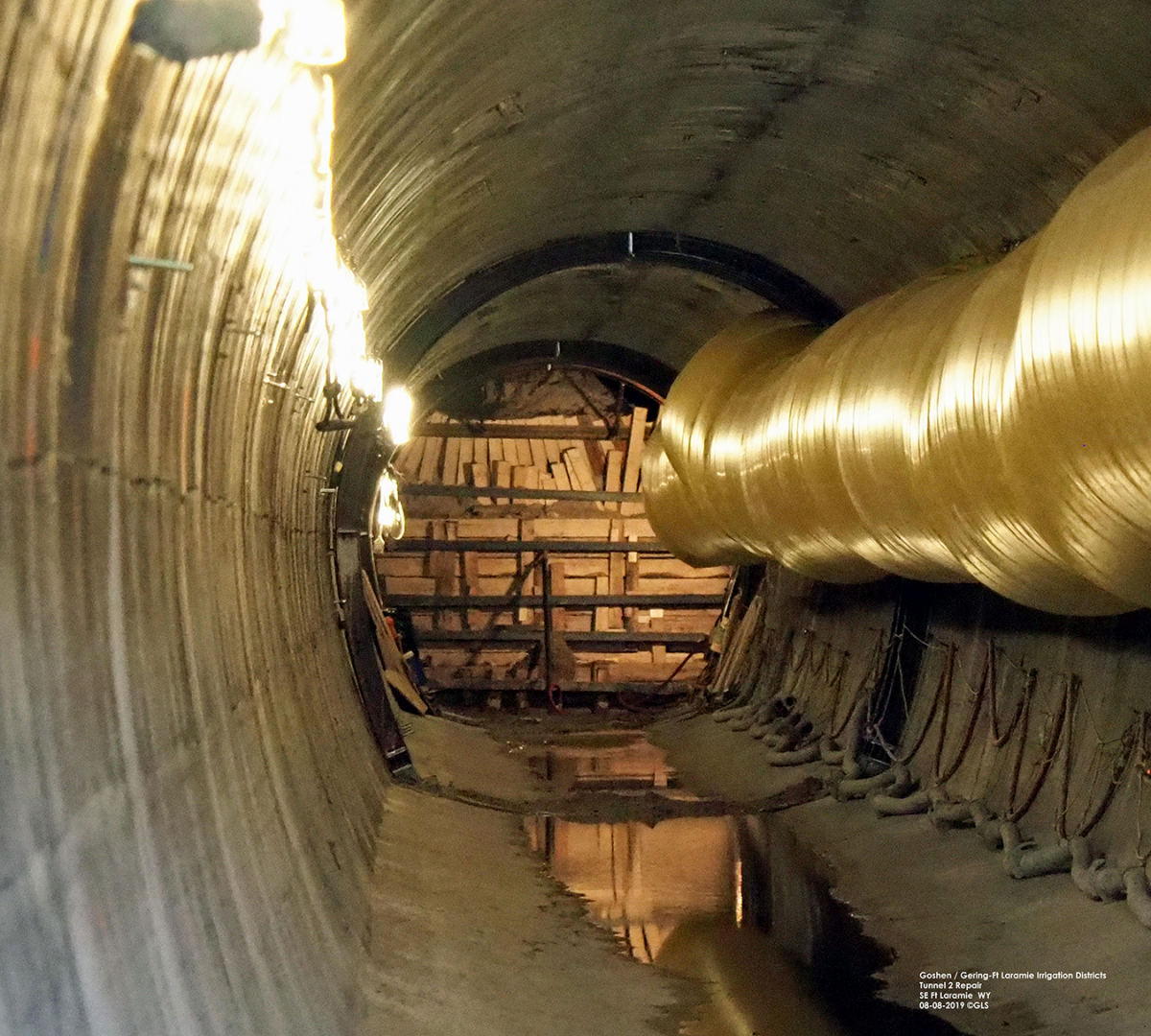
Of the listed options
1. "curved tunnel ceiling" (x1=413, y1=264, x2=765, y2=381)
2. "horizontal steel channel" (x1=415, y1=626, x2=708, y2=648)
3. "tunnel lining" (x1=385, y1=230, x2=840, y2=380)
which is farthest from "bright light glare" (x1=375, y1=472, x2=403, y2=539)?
"horizontal steel channel" (x1=415, y1=626, x2=708, y2=648)

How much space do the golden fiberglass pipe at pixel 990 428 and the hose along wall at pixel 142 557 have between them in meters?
2.04

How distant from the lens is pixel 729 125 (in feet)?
23.2

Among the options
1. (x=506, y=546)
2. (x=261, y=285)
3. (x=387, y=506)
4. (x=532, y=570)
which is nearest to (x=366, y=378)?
(x=261, y=285)

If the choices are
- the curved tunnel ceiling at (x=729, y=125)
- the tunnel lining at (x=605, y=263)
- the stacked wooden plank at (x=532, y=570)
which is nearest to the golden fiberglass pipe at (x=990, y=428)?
the curved tunnel ceiling at (x=729, y=125)

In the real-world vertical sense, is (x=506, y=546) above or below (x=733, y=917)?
above

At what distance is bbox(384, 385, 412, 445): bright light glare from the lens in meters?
8.56

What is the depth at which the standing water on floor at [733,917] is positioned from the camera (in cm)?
504

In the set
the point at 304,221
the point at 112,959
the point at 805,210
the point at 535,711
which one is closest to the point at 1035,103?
the point at 805,210

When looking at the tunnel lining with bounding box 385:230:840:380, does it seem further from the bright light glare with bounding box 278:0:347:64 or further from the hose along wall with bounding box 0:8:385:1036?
the bright light glare with bounding box 278:0:347:64

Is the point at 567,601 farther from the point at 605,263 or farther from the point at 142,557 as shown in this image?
Result: the point at 142,557

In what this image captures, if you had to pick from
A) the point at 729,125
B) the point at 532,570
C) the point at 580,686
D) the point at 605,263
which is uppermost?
the point at 729,125

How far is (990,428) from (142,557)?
8.04 feet

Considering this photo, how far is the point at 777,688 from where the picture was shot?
36.6ft

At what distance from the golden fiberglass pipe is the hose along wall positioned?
2.04 metres
